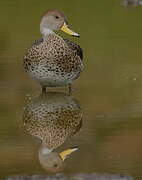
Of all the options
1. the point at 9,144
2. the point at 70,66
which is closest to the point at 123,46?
the point at 70,66

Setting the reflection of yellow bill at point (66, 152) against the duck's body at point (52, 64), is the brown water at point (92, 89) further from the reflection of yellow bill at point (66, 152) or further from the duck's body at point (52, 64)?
the duck's body at point (52, 64)

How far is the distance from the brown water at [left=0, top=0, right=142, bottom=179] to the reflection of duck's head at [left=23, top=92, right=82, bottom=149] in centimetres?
8

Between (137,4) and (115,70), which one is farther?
(137,4)

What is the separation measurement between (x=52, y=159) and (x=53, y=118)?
131 centimetres

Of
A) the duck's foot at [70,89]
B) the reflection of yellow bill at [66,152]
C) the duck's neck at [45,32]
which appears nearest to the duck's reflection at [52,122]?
the reflection of yellow bill at [66,152]

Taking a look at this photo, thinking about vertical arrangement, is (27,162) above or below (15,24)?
below

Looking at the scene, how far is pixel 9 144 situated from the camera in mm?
7113

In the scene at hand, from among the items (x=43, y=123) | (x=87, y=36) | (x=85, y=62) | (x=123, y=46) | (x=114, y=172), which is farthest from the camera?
(x=87, y=36)

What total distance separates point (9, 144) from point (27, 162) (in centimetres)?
54

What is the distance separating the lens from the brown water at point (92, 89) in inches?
263

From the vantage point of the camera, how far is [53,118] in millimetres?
7969

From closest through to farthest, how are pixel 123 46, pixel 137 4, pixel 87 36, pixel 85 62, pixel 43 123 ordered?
pixel 43 123
pixel 85 62
pixel 123 46
pixel 87 36
pixel 137 4

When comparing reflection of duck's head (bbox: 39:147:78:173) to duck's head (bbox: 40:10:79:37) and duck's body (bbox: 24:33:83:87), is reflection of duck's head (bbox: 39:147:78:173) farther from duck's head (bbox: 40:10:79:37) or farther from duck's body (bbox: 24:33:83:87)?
duck's head (bbox: 40:10:79:37)

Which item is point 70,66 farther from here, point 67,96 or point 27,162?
point 27,162
